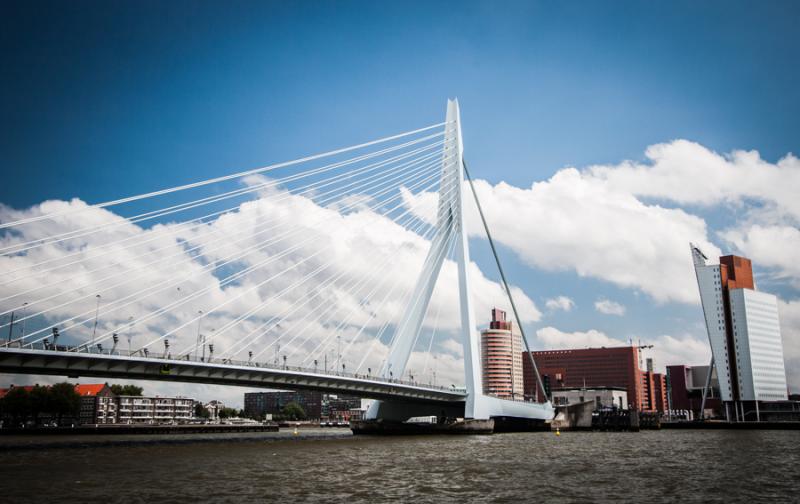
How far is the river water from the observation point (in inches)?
790

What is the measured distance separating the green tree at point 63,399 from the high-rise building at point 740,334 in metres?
95.6

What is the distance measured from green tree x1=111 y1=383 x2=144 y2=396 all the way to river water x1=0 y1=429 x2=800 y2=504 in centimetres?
10023

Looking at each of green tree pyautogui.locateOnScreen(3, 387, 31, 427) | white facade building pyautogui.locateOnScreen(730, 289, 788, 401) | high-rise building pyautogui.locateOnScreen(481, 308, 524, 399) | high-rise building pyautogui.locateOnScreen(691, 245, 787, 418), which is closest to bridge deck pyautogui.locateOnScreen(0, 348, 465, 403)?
green tree pyautogui.locateOnScreen(3, 387, 31, 427)

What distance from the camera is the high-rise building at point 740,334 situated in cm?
10912

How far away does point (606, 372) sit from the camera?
179625 mm

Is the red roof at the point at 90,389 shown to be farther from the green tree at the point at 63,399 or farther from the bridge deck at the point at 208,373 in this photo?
the bridge deck at the point at 208,373

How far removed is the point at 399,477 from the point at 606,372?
165 meters

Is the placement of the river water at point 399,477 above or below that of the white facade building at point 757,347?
below

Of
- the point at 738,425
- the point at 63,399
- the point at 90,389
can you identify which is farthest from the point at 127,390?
the point at 738,425

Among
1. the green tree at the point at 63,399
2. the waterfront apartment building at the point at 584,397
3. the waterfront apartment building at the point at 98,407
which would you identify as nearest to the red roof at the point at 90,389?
the waterfront apartment building at the point at 98,407

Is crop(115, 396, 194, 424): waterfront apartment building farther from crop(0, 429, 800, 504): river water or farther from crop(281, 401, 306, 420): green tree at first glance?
crop(0, 429, 800, 504): river water

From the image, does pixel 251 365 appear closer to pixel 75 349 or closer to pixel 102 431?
pixel 75 349

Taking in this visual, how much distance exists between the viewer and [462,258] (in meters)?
53.3

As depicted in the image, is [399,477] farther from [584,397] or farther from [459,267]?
[584,397]
